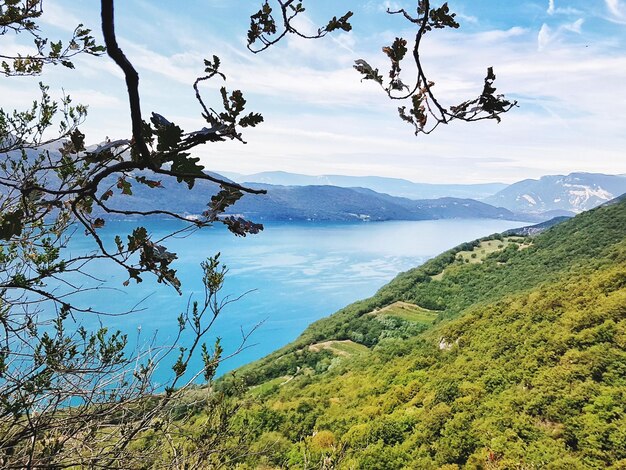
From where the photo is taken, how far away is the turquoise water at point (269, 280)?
54.2 m

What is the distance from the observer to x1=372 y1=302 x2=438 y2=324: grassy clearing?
181 feet

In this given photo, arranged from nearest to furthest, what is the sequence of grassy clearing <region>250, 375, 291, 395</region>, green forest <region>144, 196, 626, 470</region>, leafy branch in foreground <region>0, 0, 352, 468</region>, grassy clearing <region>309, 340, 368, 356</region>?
leafy branch in foreground <region>0, 0, 352, 468</region> < green forest <region>144, 196, 626, 470</region> < grassy clearing <region>250, 375, 291, 395</region> < grassy clearing <region>309, 340, 368, 356</region>

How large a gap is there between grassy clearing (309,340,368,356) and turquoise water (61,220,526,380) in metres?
7.20

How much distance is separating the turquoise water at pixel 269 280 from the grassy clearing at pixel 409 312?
525 inches

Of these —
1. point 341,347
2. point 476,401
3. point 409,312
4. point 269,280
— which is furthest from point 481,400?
point 269,280

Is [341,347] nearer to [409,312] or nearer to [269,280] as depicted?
[409,312]

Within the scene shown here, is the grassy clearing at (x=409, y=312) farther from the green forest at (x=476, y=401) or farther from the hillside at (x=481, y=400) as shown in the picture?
the hillside at (x=481, y=400)

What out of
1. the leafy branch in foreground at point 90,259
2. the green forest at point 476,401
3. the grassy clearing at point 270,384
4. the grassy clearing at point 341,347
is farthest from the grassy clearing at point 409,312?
the leafy branch in foreground at point 90,259

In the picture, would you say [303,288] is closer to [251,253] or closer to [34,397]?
[251,253]

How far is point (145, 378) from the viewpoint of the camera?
2.91m

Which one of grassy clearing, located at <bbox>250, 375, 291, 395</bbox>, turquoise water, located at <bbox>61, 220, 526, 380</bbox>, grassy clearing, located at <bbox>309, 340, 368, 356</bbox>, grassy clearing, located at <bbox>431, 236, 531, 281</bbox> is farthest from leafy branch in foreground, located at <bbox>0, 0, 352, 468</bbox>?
grassy clearing, located at <bbox>431, 236, 531, 281</bbox>

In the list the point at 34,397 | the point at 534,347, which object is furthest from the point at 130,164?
the point at 534,347

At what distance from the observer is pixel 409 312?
5784 centimetres

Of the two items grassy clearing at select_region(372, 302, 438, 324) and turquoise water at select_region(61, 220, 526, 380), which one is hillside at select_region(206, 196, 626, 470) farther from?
grassy clearing at select_region(372, 302, 438, 324)
